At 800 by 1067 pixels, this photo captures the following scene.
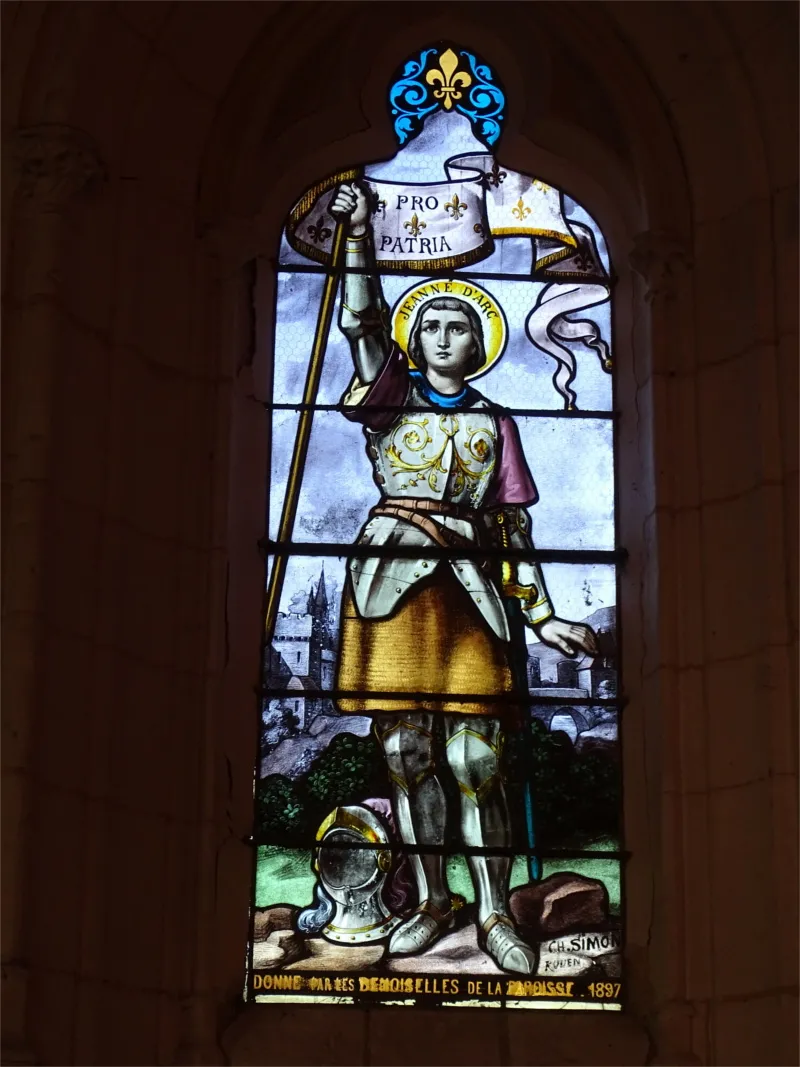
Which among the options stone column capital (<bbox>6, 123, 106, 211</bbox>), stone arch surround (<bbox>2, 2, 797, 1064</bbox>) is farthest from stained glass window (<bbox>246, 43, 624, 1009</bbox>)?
stone column capital (<bbox>6, 123, 106, 211</bbox>)

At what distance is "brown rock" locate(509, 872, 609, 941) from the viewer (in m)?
6.07

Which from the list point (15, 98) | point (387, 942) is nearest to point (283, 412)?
point (15, 98)

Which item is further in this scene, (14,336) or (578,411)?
(578,411)

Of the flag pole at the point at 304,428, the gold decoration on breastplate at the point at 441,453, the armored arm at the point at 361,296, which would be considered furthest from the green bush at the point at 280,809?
the armored arm at the point at 361,296

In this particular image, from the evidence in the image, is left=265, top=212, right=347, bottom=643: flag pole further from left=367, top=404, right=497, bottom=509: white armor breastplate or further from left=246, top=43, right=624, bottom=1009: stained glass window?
left=367, top=404, right=497, bottom=509: white armor breastplate

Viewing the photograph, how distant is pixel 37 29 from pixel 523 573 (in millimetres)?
2220

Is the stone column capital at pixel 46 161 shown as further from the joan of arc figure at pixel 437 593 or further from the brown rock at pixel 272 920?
the brown rock at pixel 272 920

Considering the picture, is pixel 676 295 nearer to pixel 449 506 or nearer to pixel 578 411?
pixel 578 411

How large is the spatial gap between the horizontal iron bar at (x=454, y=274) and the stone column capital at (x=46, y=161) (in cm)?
86

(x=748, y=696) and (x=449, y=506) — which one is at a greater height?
(x=449, y=506)

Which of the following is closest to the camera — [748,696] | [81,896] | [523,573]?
[81,896]

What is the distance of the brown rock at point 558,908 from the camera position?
6.07 m

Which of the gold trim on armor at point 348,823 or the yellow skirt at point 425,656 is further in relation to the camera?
the yellow skirt at point 425,656

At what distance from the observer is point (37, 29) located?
6.31 metres
